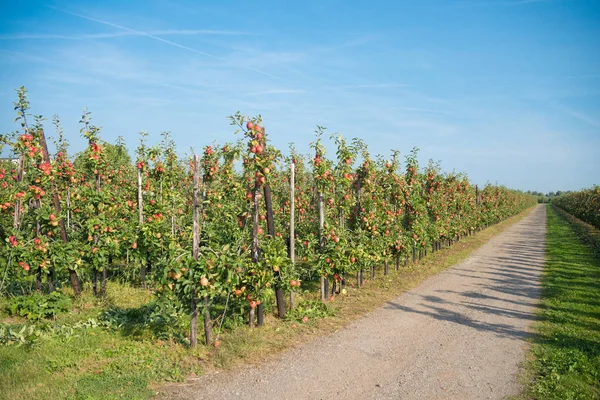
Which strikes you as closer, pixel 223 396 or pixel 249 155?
pixel 223 396

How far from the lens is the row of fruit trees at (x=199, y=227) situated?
593cm

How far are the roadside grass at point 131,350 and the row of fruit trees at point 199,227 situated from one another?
0.41 metres

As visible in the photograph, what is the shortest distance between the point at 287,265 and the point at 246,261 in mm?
836

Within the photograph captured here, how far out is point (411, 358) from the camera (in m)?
5.74

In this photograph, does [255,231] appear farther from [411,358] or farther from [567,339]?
[567,339]

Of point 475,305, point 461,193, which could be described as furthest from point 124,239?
point 461,193

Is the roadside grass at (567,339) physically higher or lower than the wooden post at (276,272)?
lower

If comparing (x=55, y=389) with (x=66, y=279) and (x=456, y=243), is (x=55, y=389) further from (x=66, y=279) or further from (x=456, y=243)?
(x=456, y=243)

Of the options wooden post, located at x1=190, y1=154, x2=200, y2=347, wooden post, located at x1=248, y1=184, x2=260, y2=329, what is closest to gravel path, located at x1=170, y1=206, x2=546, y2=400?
wooden post, located at x1=190, y1=154, x2=200, y2=347

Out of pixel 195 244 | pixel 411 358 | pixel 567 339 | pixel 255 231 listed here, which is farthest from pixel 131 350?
pixel 567 339

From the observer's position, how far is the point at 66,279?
350 inches

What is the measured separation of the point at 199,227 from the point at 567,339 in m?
6.53

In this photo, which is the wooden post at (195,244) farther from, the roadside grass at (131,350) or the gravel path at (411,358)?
the gravel path at (411,358)

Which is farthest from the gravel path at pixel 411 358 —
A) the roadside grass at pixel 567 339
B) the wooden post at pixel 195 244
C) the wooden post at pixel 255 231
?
the wooden post at pixel 255 231
